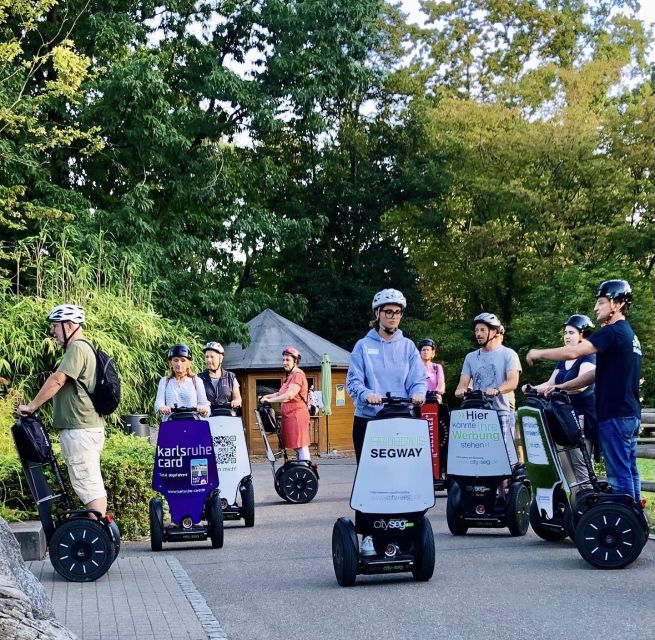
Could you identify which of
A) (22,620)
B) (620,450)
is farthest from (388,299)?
(22,620)

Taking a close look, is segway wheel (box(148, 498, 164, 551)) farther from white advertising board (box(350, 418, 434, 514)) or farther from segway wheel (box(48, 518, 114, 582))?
white advertising board (box(350, 418, 434, 514))

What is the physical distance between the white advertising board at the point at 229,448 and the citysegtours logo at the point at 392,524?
3964 millimetres

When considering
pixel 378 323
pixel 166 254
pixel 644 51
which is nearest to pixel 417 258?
pixel 644 51

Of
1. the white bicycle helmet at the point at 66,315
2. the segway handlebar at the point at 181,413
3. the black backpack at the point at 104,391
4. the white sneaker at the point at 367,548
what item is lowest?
the white sneaker at the point at 367,548

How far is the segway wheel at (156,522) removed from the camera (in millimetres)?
10609

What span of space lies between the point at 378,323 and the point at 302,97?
25.5m

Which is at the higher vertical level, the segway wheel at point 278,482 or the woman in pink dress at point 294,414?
the woman in pink dress at point 294,414

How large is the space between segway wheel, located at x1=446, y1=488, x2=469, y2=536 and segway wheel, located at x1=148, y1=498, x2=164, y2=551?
8.31 feet

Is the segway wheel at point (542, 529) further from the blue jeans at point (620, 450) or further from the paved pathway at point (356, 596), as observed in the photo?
the blue jeans at point (620, 450)

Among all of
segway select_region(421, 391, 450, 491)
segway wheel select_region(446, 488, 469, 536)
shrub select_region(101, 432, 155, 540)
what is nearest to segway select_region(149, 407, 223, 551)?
shrub select_region(101, 432, 155, 540)

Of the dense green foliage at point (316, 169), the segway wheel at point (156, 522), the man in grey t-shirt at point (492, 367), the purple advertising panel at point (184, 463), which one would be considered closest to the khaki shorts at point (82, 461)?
the purple advertising panel at point (184, 463)

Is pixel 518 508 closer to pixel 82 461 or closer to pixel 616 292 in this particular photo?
pixel 616 292

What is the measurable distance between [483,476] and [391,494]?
9.59 feet

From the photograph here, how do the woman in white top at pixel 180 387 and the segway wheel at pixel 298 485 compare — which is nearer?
the woman in white top at pixel 180 387
